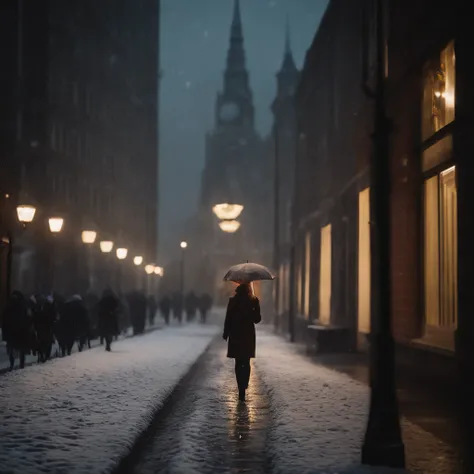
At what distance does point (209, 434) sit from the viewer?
10.1 m

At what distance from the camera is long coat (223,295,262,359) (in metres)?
13.0

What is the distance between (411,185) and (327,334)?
9010 millimetres

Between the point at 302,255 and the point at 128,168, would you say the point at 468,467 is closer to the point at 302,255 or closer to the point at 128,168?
the point at 302,255

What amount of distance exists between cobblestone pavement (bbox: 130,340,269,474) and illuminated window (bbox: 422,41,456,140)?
17.3 ft

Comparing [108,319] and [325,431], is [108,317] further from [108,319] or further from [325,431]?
[325,431]

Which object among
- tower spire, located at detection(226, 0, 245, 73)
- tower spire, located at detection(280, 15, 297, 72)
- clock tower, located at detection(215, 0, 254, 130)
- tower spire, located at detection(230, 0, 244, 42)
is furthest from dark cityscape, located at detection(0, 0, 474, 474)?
tower spire, located at detection(230, 0, 244, 42)

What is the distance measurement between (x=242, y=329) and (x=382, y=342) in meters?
5.47

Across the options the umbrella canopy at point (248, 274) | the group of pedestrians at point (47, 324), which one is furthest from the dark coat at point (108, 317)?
the umbrella canopy at point (248, 274)

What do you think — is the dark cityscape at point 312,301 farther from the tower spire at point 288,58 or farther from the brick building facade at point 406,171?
the tower spire at point 288,58

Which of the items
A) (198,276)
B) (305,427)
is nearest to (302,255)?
(305,427)

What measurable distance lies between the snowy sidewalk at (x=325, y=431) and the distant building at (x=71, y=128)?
53.5 feet

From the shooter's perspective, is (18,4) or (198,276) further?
(198,276)

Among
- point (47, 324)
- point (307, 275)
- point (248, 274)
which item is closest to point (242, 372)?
point (248, 274)

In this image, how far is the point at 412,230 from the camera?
15.9 metres
